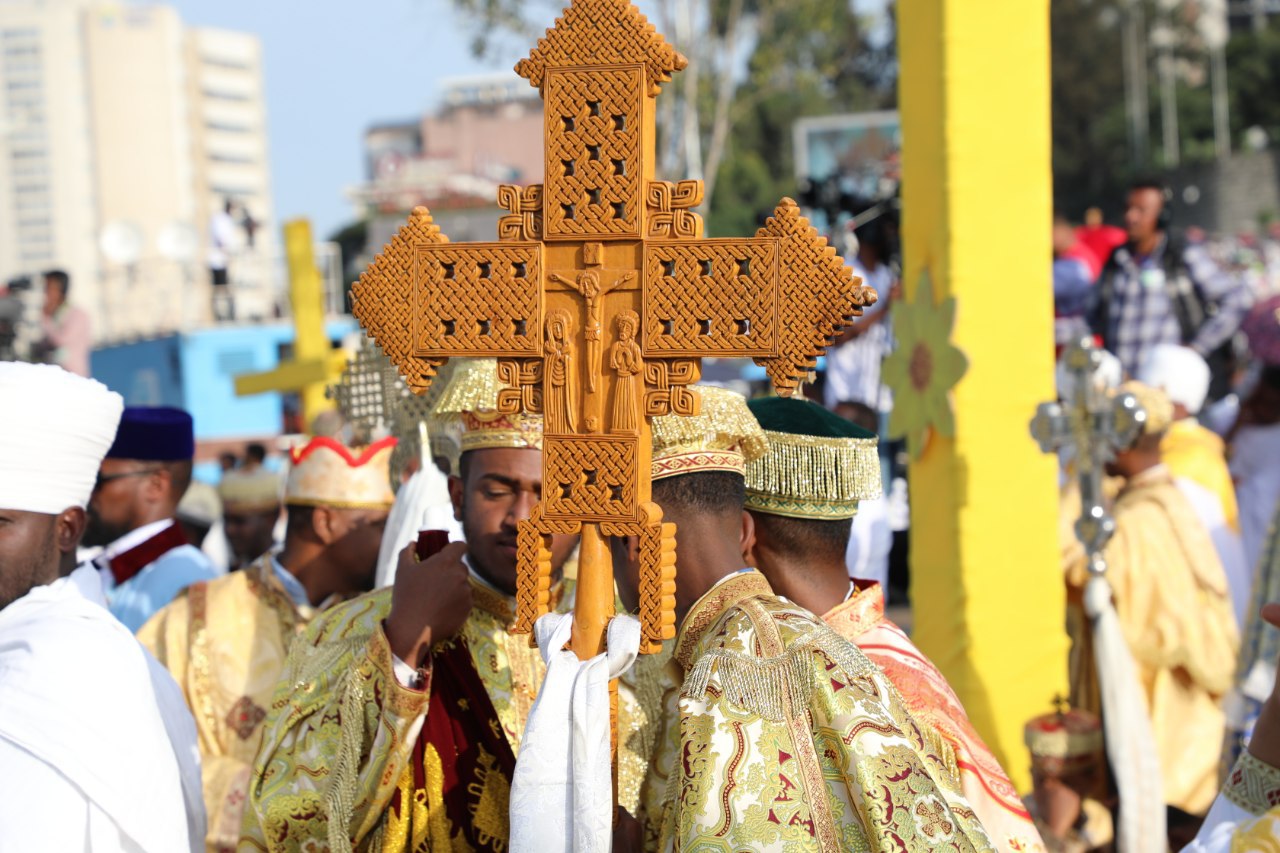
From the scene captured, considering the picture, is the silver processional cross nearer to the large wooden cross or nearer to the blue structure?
the large wooden cross

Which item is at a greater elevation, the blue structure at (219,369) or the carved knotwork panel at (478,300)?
the carved knotwork panel at (478,300)

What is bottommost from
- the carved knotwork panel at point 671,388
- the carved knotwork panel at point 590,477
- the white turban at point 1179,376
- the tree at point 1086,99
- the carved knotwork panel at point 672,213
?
the white turban at point 1179,376

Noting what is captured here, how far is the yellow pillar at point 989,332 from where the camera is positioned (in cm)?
546

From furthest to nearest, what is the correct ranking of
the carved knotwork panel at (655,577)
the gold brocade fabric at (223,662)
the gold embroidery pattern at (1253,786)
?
the gold brocade fabric at (223,662) → the gold embroidery pattern at (1253,786) → the carved knotwork panel at (655,577)

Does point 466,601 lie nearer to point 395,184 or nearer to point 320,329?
point 320,329

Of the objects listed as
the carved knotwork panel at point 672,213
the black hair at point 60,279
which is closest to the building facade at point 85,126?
the black hair at point 60,279

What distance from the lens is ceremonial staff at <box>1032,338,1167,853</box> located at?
4844 millimetres

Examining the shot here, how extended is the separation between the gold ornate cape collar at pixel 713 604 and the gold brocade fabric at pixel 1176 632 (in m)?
3.30

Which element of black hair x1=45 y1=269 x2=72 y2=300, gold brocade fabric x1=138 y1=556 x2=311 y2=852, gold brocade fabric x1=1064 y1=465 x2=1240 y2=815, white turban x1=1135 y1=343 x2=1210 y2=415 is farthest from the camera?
black hair x1=45 y1=269 x2=72 y2=300

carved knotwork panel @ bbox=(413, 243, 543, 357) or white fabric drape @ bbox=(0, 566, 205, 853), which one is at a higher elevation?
carved knotwork panel @ bbox=(413, 243, 543, 357)

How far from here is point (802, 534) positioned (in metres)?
3.44

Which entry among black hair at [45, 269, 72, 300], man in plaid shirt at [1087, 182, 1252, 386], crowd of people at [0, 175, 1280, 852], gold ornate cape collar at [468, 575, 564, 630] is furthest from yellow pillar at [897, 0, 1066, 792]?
black hair at [45, 269, 72, 300]

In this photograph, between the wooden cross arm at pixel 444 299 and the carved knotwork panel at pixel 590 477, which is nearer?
the carved knotwork panel at pixel 590 477

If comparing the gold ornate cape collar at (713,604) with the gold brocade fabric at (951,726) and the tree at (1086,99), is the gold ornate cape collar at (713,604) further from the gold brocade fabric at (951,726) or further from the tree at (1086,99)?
the tree at (1086,99)
